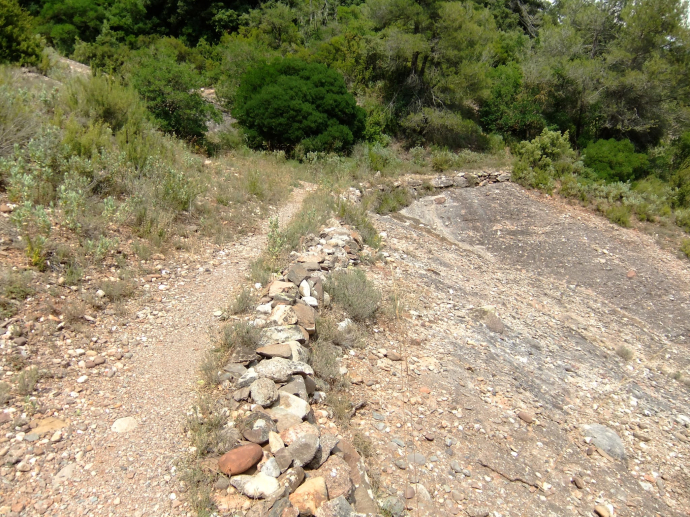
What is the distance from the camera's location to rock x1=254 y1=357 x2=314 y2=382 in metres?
3.59

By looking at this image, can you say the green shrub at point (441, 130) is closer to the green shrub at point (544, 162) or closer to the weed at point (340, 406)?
the green shrub at point (544, 162)

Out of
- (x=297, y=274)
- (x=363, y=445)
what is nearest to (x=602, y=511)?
(x=363, y=445)

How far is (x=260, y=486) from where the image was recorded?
2703 millimetres

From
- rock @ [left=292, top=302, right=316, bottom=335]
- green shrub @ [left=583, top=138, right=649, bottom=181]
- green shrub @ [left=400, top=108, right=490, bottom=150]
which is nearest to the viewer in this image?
rock @ [left=292, top=302, right=316, bottom=335]

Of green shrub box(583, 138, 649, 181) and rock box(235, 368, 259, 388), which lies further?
green shrub box(583, 138, 649, 181)

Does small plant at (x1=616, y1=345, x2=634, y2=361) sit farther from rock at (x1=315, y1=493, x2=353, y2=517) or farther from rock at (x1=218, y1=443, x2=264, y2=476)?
rock at (x1=218, y1=443, x2=264, y2=476)

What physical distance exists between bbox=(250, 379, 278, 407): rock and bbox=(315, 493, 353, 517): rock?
2.90 ft

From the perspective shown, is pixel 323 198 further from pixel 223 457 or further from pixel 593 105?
pixel 593 105

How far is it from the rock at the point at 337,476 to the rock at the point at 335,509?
84 millimetres

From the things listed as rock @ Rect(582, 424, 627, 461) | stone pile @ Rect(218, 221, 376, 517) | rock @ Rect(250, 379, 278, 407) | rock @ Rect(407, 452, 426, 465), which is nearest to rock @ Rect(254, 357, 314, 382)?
stone pile @ Rect(218, 221, 376, 517)

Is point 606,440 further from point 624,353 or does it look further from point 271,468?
point 271,468

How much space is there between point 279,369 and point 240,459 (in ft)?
2.91

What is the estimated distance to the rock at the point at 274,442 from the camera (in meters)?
2.92

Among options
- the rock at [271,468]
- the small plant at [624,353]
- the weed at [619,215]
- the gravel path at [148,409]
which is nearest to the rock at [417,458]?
the rock at [271,468]
